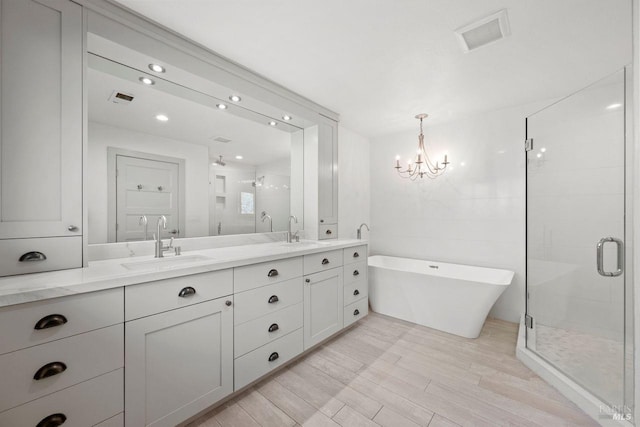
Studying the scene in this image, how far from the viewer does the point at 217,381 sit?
1525mm

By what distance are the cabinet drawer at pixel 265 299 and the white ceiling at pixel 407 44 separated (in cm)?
177

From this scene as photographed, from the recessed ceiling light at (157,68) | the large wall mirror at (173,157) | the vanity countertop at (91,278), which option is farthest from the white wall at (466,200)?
the recessed ceiling light at (157,68)

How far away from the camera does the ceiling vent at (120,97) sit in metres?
1.72

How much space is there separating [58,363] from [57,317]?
19cm

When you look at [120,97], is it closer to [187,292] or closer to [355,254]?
[187,292]

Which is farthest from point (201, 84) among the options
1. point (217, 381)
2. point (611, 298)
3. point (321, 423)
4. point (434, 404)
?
point (611, 298)

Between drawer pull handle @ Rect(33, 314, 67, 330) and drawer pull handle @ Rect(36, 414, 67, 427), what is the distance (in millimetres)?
364

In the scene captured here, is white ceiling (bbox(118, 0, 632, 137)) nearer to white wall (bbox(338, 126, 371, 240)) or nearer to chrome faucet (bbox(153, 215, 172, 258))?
white wall (bbox(338, 126, 371, 240))

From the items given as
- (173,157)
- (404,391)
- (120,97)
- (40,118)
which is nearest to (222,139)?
(173,157)

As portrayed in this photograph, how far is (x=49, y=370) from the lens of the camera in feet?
3.26

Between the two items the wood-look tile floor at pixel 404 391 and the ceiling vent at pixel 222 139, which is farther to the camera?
the ceiling vent at pixel 222 139

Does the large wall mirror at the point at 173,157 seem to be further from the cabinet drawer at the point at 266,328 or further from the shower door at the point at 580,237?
the shower door at the point at 580,237

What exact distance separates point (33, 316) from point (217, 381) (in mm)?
969

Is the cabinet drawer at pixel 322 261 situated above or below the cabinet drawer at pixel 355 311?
above
